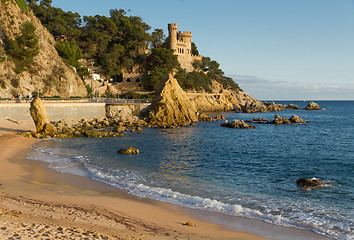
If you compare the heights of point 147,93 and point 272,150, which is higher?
point 147,93

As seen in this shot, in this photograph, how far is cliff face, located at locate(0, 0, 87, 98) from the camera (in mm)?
50312

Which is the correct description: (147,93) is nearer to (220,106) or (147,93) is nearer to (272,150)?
(220,106)

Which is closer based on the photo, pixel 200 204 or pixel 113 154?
pixel 200 204

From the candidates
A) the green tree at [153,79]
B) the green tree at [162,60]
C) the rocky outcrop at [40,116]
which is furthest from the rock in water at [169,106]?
the green tree at [162,60]

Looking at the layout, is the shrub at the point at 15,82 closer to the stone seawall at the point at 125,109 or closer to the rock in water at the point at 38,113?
the stone seawall at the point at 125,109

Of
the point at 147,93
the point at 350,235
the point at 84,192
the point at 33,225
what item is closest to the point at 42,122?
the point at 84,192

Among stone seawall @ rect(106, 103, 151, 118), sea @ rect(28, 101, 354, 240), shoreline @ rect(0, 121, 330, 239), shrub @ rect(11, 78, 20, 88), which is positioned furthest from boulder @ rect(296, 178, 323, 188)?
shrub @ rect(11, 78, 20, 88)

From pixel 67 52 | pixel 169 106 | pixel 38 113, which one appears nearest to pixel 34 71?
pixel 67 52

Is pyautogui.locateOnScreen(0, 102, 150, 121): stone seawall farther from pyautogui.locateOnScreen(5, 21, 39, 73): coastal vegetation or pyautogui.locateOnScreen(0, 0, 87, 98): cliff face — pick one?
pyautogui.locateOnScreen(5, 21, 39, 73): coastal vegetation

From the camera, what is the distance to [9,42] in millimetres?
52438

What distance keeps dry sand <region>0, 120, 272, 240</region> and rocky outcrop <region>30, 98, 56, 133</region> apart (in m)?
18.4

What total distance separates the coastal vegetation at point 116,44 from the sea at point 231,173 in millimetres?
53348

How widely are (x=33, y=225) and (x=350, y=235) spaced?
10314 mm

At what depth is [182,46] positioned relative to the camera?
11131 cm
